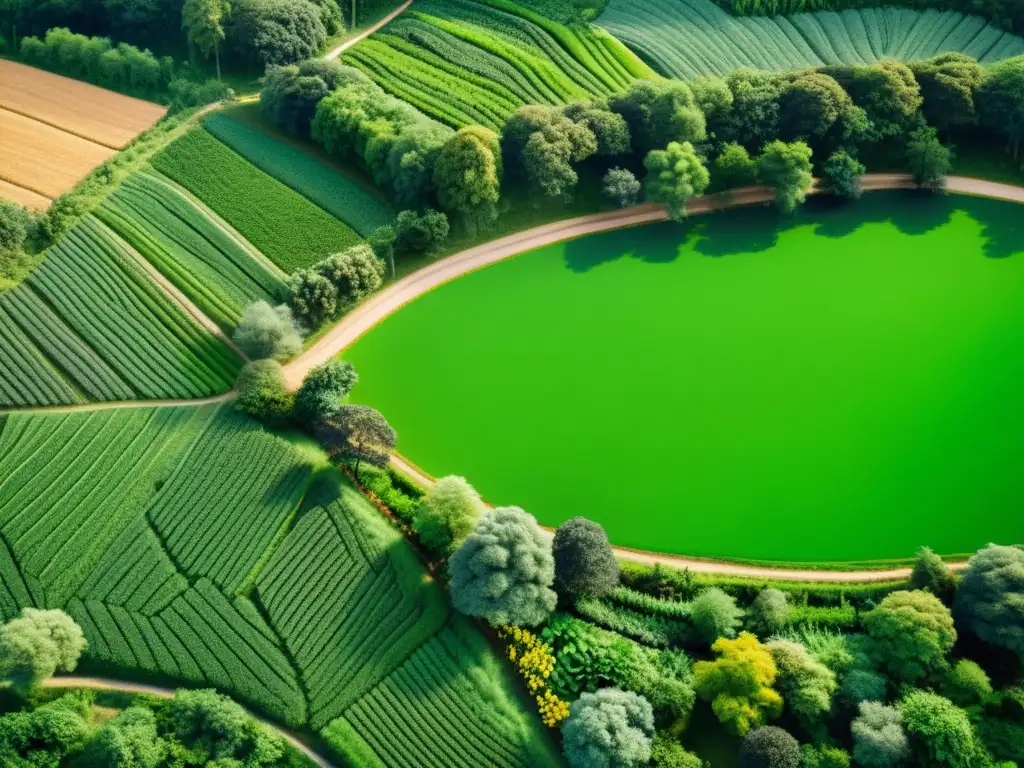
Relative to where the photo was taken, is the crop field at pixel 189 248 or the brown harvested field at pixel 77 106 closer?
the crop field at pixel 189 248

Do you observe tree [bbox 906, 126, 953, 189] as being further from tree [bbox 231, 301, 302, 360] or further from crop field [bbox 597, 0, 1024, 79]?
tree [bbox 231, 301, 302, 360]

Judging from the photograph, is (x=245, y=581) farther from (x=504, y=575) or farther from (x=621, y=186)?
(x=621, y=186)

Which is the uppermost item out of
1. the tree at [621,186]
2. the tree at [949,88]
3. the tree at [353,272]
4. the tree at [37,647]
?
the tree at [949,88]

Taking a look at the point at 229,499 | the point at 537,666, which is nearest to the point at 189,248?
the point at 229,499

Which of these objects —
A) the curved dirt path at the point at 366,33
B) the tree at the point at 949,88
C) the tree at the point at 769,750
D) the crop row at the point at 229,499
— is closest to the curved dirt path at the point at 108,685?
the crop row at the point at 229,499

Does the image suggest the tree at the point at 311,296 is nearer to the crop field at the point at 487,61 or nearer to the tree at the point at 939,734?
the crop field at the point at 487,61

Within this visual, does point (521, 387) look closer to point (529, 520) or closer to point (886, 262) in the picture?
point (529, 520)

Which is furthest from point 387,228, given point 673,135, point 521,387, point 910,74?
point 910,74
